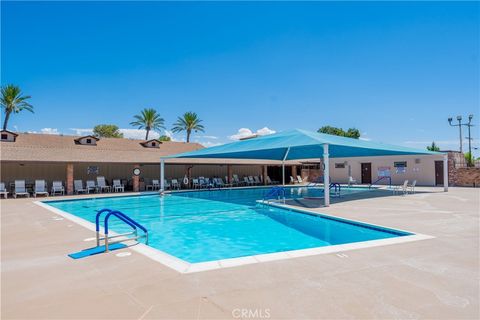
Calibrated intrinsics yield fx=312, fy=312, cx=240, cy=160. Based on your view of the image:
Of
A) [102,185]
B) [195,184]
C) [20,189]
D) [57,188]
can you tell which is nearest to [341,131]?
[195,184]

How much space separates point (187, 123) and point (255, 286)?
40.6 m

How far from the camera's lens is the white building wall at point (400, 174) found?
24891 mm

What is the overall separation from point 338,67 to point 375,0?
548 centimetres

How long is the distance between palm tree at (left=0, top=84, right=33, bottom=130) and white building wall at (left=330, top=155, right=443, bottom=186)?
33.1 m

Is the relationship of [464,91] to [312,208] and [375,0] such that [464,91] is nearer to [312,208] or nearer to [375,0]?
[375,0]

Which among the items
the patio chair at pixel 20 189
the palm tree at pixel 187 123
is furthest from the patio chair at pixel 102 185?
the palm tree at pixel 187 123

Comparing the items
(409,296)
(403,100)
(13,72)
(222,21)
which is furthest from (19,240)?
(403,100)

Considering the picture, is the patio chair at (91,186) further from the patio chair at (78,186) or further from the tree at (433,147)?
the tree at (433,147)

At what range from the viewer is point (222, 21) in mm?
14766

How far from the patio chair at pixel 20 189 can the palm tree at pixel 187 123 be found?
85.8 feet

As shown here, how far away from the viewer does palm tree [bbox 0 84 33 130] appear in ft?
104

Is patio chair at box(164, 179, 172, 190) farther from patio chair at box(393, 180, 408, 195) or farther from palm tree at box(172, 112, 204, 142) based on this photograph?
palm tree at box(172, 112, 204, 142)

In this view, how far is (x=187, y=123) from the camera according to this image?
43250 millimetres

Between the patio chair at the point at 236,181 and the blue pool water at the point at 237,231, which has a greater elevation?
the patio chair at the point at 236,181
